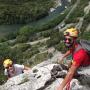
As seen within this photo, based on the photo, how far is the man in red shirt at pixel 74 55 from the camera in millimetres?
12341

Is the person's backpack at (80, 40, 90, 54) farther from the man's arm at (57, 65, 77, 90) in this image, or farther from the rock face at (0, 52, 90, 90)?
the rock face at (0, 52, 90, 90)

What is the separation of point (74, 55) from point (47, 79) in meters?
3.10

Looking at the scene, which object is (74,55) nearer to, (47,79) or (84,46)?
(84,46)

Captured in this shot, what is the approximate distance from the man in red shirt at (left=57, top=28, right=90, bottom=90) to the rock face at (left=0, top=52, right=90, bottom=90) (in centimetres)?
127

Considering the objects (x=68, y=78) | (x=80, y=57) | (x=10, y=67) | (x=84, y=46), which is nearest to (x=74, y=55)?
(x=80, y=57)

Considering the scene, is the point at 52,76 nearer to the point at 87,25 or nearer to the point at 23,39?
the point at 87,25

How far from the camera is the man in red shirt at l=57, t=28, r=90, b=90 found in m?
12.3

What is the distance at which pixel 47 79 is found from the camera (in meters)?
15.4

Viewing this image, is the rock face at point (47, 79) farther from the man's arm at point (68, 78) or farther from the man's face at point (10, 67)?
the man's arm at point (68, 78)

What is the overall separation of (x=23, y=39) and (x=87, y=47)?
126m

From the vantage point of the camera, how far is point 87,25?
120250 mm

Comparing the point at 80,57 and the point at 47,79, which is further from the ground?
the point at 80,57

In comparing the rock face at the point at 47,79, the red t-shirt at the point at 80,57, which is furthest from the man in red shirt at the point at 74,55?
the rock face at the point at 47,79

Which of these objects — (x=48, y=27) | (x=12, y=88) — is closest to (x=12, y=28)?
(x=48, y=27)
